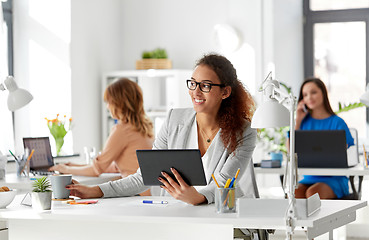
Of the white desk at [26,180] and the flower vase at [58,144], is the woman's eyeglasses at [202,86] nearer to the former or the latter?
the white desk at [26,180]

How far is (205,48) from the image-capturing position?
7.51m

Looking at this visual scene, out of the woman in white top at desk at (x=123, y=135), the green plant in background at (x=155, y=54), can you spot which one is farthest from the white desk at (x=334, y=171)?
the green plant in background at (x=155, y=54)

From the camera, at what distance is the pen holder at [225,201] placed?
8.46 ft

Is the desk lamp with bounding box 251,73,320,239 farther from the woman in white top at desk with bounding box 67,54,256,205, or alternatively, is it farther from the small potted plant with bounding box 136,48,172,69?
the small potted plant with bounding box 136,48,172,69

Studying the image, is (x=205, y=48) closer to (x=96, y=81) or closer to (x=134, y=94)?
(x=96, y=81)

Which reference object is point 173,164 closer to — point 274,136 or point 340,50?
point 274,136

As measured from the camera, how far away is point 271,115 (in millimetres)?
2525

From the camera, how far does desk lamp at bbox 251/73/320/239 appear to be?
2396 mm

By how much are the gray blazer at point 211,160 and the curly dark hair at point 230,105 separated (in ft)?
0.12

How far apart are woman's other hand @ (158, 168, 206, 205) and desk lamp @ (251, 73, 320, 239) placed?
39 cm

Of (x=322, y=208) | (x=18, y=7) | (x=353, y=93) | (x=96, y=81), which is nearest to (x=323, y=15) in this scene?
(x=353, y=93)

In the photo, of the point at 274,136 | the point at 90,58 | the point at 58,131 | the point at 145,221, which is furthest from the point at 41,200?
the point at 90,58

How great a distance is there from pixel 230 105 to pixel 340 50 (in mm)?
Result: 4640

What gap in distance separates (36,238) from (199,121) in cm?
99
